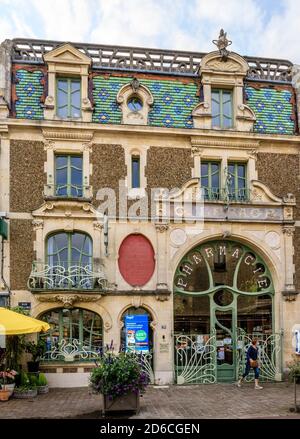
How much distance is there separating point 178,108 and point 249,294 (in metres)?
6.81

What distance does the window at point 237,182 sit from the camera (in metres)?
19.2

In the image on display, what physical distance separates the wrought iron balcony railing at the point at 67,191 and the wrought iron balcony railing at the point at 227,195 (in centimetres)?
404

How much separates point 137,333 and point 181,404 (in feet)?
13.6

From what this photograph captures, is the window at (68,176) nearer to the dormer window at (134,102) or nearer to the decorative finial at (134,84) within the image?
the dormer window at (134,102)

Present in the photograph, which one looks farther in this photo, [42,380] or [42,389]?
[42,380]

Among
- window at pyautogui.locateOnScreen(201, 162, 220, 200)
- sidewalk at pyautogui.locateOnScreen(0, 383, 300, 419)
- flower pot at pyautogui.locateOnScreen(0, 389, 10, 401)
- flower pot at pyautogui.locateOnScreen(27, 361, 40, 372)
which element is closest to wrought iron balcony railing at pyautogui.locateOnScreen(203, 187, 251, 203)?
window at pyautogui.locateOnScreen(201, 162, 220, 200)

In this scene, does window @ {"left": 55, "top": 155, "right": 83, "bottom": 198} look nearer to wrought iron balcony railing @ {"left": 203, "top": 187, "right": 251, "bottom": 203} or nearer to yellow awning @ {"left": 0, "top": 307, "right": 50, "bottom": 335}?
wrought iron balcony railing @ {"left": 203, "top": 187, "right": 251, "bottom": 203}

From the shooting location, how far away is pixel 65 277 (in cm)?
1739

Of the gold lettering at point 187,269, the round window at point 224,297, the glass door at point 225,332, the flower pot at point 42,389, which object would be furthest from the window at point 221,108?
the flower pot at point 42,389

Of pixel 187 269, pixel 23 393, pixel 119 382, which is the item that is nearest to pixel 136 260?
pixel 187 269

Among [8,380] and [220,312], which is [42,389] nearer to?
[8,380]

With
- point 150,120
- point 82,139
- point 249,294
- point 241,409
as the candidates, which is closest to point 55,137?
point 82,139

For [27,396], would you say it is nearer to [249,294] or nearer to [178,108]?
[249,294]

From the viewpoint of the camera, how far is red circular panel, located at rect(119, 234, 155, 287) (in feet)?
59.9
